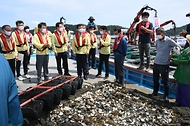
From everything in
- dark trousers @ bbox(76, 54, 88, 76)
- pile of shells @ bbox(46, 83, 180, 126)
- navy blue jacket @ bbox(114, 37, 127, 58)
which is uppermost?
navy blue jacket @ bbox(114, 37, 127, 58)

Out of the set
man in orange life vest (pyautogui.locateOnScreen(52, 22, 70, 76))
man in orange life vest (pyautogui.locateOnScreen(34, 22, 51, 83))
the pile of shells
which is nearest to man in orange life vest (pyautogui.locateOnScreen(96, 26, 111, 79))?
man in orange life vest (pyautogui.locateOnScreen(52, 22, 70, 76))

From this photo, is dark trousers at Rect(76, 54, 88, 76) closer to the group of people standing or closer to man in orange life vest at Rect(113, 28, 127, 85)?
the group of people standing

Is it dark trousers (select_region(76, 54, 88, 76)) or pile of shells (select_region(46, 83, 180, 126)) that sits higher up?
dark trousers (select_region(76, 54, 88, 76))

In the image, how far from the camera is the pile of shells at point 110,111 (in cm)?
390

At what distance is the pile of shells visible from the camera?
390 cm

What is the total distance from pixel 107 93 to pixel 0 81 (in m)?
4.31

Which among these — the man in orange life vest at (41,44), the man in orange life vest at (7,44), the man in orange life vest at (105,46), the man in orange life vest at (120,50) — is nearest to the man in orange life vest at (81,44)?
the man in orange life vest at (105,46)

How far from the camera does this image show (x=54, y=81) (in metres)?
5.46

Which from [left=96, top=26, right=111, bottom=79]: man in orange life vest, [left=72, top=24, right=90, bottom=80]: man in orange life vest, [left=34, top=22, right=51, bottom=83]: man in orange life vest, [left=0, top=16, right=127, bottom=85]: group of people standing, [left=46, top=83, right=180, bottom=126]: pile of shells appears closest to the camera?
[left=46, top=83, right=180, bottom=126]: pile of shells

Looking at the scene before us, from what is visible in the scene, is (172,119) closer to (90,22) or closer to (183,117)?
(183,117)

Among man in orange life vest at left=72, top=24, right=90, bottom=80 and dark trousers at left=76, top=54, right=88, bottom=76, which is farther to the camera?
dark trousers at left=76, top=54, right=88, bottom=76

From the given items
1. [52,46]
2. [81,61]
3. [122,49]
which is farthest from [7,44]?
[122,49]

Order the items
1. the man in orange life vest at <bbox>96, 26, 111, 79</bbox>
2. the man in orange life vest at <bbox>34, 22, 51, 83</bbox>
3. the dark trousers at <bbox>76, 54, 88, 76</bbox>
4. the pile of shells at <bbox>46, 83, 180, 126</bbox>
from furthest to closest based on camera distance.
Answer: the man in orange life vest at <bbox>96, 26, 111, 79</bbox> → the dark trousers at <bbox>76, 54, 88, 76</bbox> → the man in orange life vest at <bbox>34, 22, 51, 83</bbox> → the pile of shells at <bbox>46, 83, 180, 126</bbox>

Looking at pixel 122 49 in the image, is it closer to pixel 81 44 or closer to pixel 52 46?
pixel 81 44
